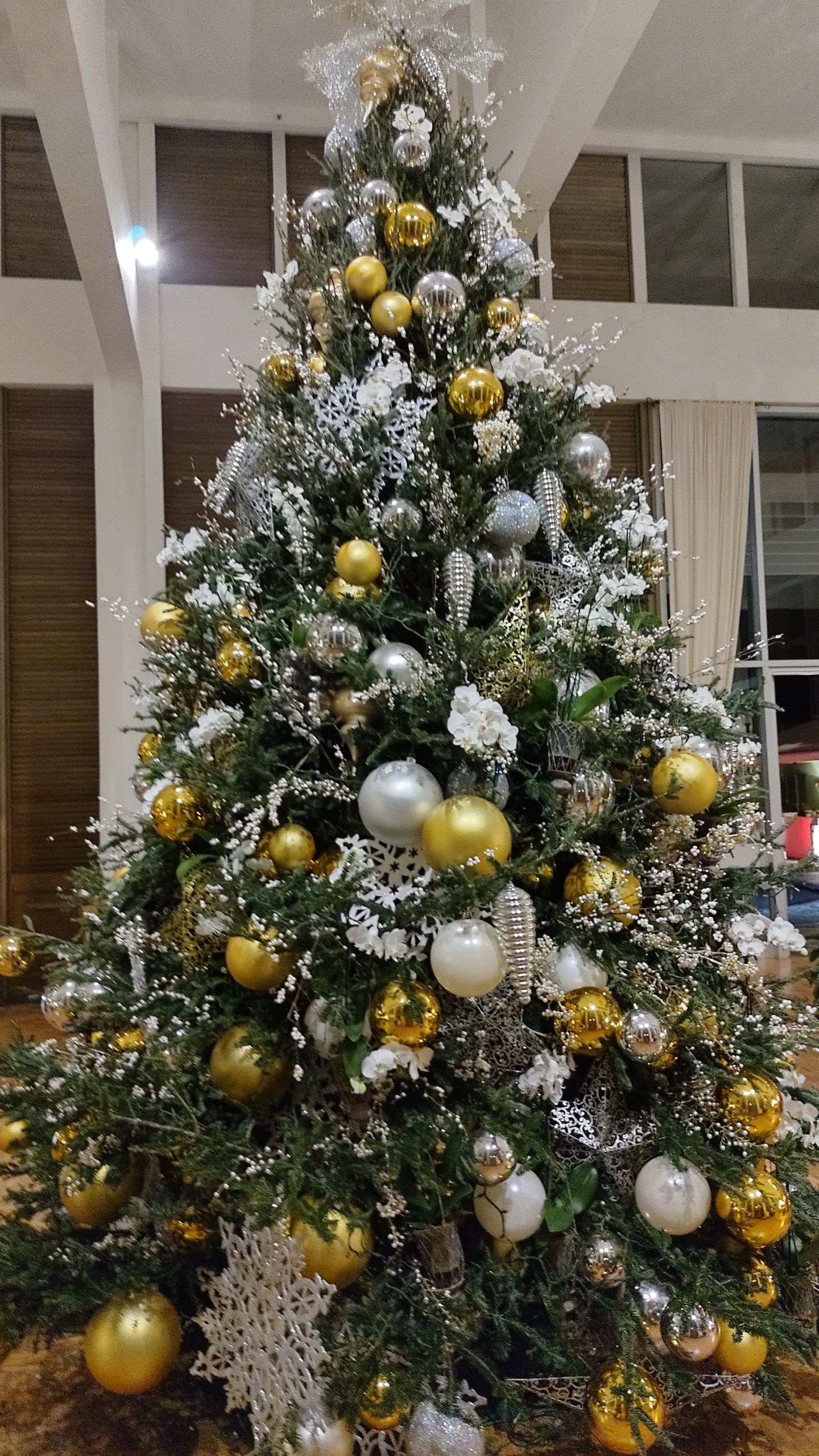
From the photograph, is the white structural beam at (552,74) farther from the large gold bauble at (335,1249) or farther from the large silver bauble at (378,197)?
the large gold bauble at (335,1249)

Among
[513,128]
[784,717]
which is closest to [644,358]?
[513,128]

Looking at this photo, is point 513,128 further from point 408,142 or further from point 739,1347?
point 739,1347

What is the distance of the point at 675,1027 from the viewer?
3.67 ft

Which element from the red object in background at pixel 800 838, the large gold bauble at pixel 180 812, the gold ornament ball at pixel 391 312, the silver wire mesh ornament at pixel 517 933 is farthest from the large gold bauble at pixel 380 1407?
the red object in background at pixel 800 838

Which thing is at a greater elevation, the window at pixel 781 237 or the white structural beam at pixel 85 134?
the window at pixel 781 237

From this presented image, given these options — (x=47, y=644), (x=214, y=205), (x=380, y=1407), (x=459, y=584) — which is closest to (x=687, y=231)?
(x=214, y=205)

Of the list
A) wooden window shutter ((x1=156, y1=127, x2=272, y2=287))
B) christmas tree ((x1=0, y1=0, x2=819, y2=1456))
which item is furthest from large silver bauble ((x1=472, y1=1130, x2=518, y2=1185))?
wooden window shutter ((x1=156, y1=127, x2=272, y2=287))

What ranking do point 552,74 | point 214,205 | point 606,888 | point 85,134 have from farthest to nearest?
point 214,205, point 552,74, point 85,134, point 606,888

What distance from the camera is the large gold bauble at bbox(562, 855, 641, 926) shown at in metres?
1.14

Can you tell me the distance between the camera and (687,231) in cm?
516

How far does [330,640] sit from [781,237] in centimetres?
548

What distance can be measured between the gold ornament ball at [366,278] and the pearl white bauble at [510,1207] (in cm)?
135

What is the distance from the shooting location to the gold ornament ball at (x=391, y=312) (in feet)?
4.69

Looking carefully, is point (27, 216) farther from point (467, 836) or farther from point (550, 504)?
point (467, 836)
